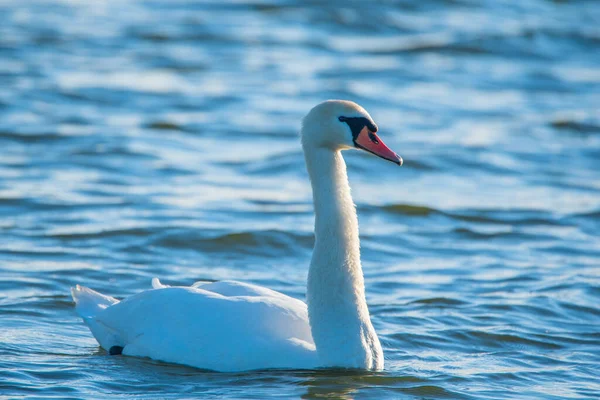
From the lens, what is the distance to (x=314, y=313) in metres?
6.85

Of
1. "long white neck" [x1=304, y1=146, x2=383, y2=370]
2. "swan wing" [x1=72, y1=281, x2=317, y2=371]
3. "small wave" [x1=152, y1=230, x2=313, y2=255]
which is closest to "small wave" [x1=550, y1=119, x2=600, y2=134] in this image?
"small wave" [x1=152, y1=230, x2=313, y2=255]

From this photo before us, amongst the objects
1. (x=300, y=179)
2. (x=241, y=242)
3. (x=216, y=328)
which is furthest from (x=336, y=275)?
(x=300, y=179)

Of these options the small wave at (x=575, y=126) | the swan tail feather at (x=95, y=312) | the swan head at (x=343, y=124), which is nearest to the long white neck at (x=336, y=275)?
the swan head at (x=343, y=124)

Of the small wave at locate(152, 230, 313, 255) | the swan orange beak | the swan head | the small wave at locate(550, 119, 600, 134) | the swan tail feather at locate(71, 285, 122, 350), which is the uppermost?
the swan head

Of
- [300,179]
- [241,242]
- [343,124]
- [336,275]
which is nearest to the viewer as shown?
[343,124]

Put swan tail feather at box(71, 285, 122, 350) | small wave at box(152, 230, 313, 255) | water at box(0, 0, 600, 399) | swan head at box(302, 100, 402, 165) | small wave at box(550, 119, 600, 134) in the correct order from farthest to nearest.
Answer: small wave at box(550, 119, 600, 134)
small wave at box(152, 230, 313, 255)
water at box(0, 0, 600, 399)
swan tail feather at box(71, 285, 122, 350)
swan head at box(302, 100, 402, 165)

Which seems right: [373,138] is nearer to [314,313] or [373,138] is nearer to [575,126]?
[314,313]

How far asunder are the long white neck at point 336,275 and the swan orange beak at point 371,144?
0.19 metres

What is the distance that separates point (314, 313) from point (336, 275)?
10.3 inches

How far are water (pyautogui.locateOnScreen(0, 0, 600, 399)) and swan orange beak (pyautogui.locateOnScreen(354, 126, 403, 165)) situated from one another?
1308 millimetres

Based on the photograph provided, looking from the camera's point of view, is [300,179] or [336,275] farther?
[300,179]

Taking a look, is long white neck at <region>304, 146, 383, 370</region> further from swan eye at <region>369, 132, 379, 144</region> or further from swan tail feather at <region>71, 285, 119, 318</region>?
swan tail feather at <region>71, 285, 119, 318</region>

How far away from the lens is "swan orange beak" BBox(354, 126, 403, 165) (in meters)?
6.82

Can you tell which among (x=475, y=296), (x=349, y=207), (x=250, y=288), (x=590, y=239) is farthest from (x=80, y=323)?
(x=590, y=239)
